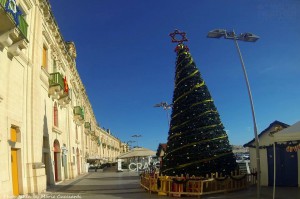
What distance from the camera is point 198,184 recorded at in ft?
43.4

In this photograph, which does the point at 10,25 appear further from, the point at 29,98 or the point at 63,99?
the point at 63,99

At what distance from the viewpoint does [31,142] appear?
1672 centimetres

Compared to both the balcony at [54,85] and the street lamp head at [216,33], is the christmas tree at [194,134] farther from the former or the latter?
the balcony at [54,85]

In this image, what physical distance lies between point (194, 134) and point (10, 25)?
847cm

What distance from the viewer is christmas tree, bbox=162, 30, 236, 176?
1412 cm

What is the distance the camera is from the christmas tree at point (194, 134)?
14117 millimetres

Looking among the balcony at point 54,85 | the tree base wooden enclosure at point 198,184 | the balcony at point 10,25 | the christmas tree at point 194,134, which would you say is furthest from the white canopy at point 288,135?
the balcony at point 54,85

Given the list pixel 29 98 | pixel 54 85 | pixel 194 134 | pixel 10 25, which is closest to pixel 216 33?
pixel 194 134

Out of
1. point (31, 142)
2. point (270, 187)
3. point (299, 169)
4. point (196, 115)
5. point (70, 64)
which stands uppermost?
point (70, 64)

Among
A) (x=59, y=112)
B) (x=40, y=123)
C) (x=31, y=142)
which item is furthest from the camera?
(x=59, y=112)

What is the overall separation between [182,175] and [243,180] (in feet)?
9.73

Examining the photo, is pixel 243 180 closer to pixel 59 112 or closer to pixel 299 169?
pixel 299 169

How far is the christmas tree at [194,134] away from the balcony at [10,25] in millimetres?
7113

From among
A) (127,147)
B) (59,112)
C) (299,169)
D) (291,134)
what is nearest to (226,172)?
(299,169)
